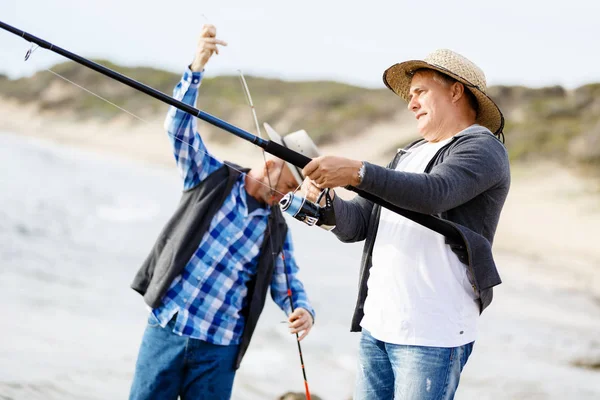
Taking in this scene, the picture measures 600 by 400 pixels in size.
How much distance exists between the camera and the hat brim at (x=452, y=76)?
6.21 feet

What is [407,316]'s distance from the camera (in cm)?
183

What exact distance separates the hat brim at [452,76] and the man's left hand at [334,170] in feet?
1.32

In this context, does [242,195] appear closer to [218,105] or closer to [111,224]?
[111,224]

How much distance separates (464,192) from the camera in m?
1.72

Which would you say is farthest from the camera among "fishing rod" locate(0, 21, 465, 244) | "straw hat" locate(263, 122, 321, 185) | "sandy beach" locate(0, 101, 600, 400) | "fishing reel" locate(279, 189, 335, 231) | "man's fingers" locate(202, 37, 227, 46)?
"sandy beach" locate(0, 101, 600, 400)

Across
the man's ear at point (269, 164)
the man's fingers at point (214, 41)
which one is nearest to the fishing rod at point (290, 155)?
the man's fingers at point (214, 41)

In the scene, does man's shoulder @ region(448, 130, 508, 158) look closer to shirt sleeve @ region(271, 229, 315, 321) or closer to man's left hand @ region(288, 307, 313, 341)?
man's left hand @ region(288, 307, 313, 341)

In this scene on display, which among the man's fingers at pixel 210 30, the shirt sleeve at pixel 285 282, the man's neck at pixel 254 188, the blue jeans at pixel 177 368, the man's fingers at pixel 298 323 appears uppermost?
the man's fingers at pixel 210 30

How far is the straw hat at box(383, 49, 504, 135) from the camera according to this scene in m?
1.88

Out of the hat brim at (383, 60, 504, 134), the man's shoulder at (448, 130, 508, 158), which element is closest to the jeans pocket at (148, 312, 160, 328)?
the hat brim at (383, 60, 504, 134)

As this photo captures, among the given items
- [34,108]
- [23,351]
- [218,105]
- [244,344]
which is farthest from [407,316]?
[34,108]

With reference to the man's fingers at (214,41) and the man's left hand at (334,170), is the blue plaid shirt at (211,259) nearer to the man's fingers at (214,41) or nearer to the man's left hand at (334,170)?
the man's fingers at (214,41)

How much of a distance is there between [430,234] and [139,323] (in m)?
5.51

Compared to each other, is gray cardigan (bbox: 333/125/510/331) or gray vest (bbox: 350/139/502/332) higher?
gray cardigan (bbox: 333/125/510/331)
